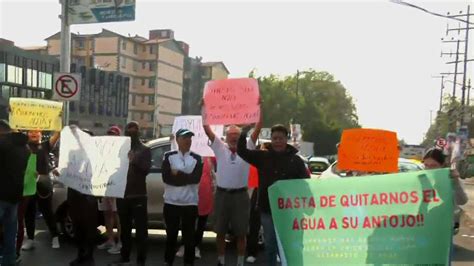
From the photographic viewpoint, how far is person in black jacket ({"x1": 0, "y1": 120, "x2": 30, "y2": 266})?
5.90 metres

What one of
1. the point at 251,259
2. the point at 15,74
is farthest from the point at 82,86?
the point at 251,259

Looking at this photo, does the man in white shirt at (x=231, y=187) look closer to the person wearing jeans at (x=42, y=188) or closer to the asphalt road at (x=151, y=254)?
the asphalt road at (x=151, y=254)

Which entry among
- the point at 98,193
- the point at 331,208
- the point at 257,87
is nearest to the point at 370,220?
the point at 331,208

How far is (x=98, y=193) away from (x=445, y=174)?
3.89 meters

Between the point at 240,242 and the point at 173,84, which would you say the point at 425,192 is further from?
the point at 173,84

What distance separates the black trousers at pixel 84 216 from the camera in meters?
6.49

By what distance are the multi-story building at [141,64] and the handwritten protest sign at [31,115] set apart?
3255 inches

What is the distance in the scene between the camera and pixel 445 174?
3889 millimetres

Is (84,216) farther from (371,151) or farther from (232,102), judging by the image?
(371,151)

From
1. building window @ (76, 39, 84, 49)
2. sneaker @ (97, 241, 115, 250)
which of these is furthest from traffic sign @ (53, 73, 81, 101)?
building window @ (76, 39, 84, 49)

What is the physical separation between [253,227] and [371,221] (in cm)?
355

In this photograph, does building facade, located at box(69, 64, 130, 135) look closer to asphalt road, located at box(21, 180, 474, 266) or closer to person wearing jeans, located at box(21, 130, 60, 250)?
asphalt road, located at box(21, 180, 474, 266)

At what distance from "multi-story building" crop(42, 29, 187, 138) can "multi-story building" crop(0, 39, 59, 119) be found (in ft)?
88.0

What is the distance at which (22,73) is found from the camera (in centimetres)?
5819
